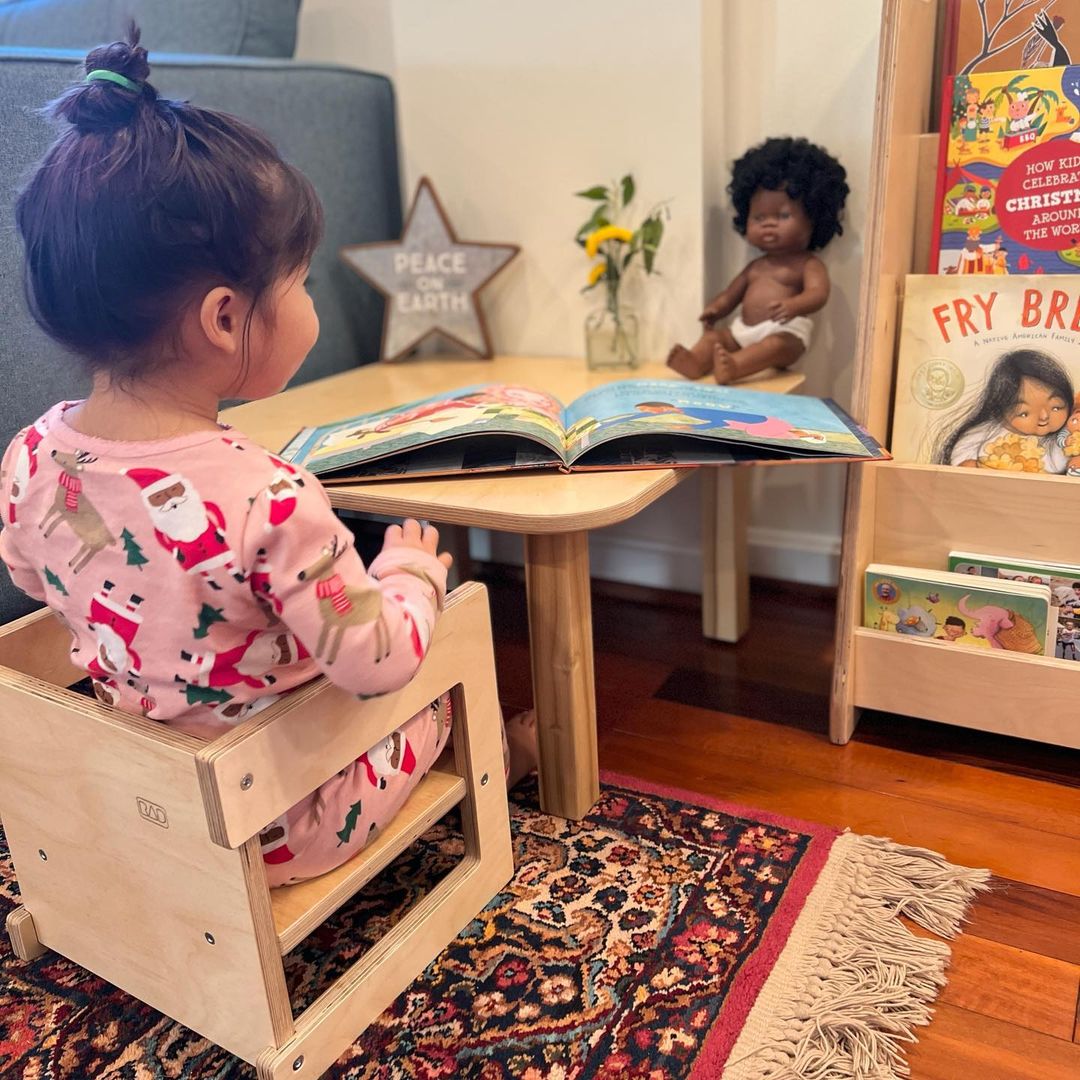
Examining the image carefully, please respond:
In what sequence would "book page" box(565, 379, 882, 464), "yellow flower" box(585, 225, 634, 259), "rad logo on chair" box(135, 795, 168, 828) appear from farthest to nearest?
"yellow flower" box(585, 225, 634, 259) → "book page" box(565, 379, 882, 464) → "rad logo on chair" box(135, 795, 168, 828)

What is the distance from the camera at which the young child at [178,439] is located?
64cm

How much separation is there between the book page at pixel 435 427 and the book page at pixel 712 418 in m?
0.04

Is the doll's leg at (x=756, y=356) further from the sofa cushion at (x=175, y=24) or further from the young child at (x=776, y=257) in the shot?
the sofa cushion at (x=175, y=24)

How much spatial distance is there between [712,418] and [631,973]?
21.2 inches

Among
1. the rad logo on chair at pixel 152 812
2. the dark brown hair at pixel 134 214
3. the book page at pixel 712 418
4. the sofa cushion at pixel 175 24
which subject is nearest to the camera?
the dark brown hair at pixel 134 214

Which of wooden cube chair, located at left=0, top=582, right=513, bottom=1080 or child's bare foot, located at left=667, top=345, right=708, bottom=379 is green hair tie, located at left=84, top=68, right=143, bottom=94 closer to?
wooden cube chair, located at left=0, top=582, right=513, bottom=1080

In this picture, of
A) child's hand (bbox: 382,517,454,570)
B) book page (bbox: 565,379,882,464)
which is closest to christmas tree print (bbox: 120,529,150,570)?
child's hand (bbox: 382,517,454,570)

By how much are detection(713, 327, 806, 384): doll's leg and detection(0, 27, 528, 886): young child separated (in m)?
0.69

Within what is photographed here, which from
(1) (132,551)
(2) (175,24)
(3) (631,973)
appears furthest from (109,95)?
(2) (175,24)

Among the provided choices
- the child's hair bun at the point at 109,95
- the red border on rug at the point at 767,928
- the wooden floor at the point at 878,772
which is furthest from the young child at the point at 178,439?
the wooden floor at the point at 878,772

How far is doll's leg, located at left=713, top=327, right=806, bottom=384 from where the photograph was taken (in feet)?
4.32

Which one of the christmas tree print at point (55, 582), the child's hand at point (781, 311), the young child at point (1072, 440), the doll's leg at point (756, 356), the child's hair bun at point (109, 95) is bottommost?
the young child at point (1072, 440)

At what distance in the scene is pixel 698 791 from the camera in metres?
1.16

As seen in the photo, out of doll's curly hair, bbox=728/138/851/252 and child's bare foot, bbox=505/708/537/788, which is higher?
doll's curly hair, bbox=728/138/851/252
